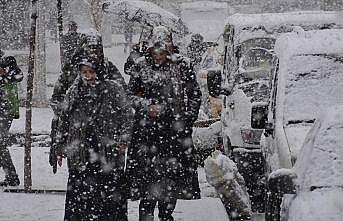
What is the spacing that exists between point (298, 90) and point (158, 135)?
4.09ft

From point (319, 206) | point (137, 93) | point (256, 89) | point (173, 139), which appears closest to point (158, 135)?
point (173, 139)

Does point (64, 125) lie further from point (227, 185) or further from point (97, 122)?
point (227, 185)

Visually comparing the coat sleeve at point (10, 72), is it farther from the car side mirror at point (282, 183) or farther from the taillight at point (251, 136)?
the car side mirror at point (282, 183)

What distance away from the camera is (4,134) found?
8.60 meters

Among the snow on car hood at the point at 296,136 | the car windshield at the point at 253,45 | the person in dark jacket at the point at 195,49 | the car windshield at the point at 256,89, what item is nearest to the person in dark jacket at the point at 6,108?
the car windshield at the point at 256,89

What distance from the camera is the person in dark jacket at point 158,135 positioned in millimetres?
6449

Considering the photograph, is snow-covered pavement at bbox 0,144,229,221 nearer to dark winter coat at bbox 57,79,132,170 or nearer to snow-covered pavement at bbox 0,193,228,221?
snow-covered pavement at bbox 0,193,228,221

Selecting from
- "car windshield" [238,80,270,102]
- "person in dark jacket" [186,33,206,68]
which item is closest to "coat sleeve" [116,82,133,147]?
"car windshield" [238,80,270,102]

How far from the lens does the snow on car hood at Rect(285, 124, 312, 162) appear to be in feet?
16.6

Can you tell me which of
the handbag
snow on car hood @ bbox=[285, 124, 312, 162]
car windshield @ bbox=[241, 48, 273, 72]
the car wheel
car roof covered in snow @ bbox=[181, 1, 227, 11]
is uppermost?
car roof covered in snow @ bbox=[181, 1, 227, 11]

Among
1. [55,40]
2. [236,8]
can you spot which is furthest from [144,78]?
[236,8]

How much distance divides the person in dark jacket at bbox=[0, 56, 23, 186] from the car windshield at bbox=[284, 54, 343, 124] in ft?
11.6

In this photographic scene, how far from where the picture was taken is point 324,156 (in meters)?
4.08

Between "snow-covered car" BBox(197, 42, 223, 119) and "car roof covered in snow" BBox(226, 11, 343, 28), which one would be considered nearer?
"car roof covered in snow" BBox(226, 11, 343, 28)
